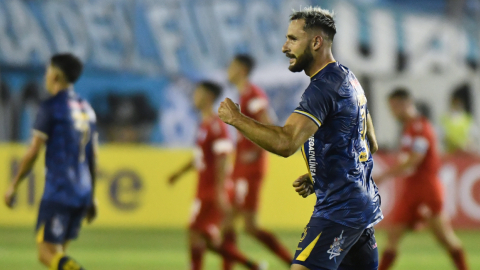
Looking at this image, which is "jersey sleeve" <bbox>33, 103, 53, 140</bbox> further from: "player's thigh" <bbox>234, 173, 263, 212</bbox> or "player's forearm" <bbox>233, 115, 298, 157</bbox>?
"player's thigh" <bbox>234, 173, 263, 212</bbox>

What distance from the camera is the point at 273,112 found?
1994 cm

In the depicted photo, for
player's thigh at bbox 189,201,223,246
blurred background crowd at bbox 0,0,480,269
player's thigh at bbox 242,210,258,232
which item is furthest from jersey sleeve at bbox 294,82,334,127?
blurred background crowd at bbox 0,0,480,269

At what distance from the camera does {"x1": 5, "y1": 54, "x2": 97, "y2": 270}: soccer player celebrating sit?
600 cm

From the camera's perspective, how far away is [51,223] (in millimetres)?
6012

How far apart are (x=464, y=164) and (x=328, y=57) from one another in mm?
9970

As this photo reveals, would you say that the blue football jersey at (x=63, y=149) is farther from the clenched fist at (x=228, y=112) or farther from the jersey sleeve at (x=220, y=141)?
the clenched fist at (x=228, y=112)

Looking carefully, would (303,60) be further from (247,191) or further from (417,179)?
(247,191)

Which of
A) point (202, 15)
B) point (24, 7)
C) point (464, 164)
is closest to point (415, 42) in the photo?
point (202, 15)

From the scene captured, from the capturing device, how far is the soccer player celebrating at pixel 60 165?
19.7 feet

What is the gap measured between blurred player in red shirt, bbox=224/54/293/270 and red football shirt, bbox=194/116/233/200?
0.66m

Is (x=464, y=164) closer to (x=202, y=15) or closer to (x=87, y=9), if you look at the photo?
(x=202, y=15)

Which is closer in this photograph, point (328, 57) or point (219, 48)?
point (328, 57)

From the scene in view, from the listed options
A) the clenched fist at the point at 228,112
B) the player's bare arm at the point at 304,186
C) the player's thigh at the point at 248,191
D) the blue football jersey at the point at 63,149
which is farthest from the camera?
the player's thigh at the point at 248,191

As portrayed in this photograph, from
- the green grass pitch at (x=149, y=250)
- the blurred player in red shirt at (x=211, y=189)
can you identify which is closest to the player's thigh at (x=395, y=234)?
the green grass pitch at (x=149, y=250)
